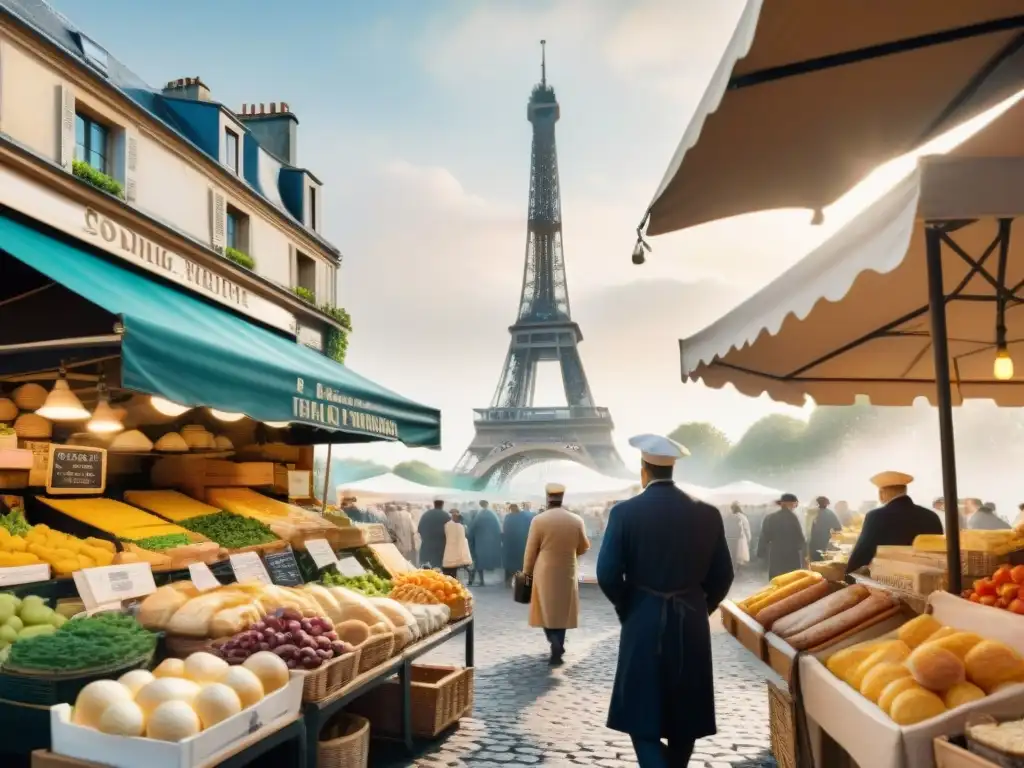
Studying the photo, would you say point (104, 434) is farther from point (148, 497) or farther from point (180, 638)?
point (180, 638)

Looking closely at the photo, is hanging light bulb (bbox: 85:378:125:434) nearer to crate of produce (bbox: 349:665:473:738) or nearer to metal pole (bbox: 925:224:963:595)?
crate of produce (bbox: 349:665:473:738)

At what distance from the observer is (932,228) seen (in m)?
3.43

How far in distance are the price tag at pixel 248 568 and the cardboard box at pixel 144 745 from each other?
2473 millimetres

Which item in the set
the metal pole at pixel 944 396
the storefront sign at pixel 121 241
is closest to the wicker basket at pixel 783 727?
the metal pole at pixel 944 396

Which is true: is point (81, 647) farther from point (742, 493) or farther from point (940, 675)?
point (742, 493)

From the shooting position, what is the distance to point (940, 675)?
2875 millimetres

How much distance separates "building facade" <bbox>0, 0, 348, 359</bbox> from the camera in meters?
7.76

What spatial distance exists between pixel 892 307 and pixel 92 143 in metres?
8.52

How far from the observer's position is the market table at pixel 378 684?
3.94 meters

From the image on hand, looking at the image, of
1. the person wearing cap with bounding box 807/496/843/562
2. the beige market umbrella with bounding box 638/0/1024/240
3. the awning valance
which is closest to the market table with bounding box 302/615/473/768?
the awning valance

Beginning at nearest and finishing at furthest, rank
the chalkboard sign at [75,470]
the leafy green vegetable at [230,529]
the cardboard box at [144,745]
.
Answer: the cardboard box at [144,745]
the chalkboard sign at [75,470]
the leafy green vegetable at [230,529]

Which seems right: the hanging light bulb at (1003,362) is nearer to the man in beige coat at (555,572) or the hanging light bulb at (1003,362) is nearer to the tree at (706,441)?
the man in beige coat at (555,572)

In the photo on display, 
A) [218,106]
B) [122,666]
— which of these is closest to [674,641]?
[122,666]

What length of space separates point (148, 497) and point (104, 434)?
64cm
